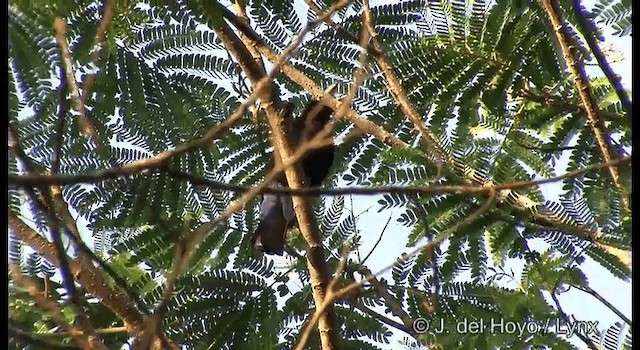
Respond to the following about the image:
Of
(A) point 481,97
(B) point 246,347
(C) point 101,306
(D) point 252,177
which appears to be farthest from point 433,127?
(C) point 101,306

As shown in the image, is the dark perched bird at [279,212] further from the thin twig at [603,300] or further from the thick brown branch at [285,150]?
the thin twig at [603,300]

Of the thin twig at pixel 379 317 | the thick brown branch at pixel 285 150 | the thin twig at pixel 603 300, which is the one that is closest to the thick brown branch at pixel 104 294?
the thick brown branch at pixel 285 150

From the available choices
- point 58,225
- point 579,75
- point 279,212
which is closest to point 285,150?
point 279,212

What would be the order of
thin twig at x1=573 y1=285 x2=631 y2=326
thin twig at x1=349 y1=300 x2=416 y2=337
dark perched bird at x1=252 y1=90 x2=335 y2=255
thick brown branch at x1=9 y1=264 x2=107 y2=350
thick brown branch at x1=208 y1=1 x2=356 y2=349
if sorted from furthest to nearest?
dark perched bird at x1=252 y1=90 x2=335 y2=255 → thin twig at x1=349 y1=300 x2=416 y2=337 → thick brown branch at x1=208 y1=1 x2=356 y2=349 → thin twig at x1=573 y1=285 x2=631 y2=326 → thick brown branch at x1=9 y1=264 x2=107 y2=350

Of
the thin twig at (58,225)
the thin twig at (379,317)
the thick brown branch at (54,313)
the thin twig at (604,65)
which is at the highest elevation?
the thin twig at (604,65)

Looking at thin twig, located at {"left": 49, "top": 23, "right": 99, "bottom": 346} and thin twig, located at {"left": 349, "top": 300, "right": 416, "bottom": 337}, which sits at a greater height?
thin twig, located at {"left": 349, "top": 300, "right": 416, "bottom": 337}

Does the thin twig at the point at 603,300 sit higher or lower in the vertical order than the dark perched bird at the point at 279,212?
lower

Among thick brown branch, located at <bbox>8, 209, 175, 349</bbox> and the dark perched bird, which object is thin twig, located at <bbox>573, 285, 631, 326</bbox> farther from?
thick brown branch, located at <bbox>8, 209, 175, 349</bbox>

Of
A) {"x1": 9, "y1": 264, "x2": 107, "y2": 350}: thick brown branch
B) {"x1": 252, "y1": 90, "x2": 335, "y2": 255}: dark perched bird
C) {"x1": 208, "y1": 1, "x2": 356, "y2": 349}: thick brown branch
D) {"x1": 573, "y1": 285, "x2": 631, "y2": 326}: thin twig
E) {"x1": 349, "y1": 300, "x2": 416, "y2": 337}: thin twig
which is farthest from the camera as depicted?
{"x1": 252, "y1": 90, "x2": 335, "y2": 255}: dark perched bird

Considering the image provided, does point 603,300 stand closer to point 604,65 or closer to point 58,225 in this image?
point 604,65

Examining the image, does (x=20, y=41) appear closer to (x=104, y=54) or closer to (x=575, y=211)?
(x=104, y=54)

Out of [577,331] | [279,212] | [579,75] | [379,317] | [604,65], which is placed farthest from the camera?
[279,212]

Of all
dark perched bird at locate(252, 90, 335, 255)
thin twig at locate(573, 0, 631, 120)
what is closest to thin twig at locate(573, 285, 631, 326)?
thin twig at locate(573, 0, 631, 120)
